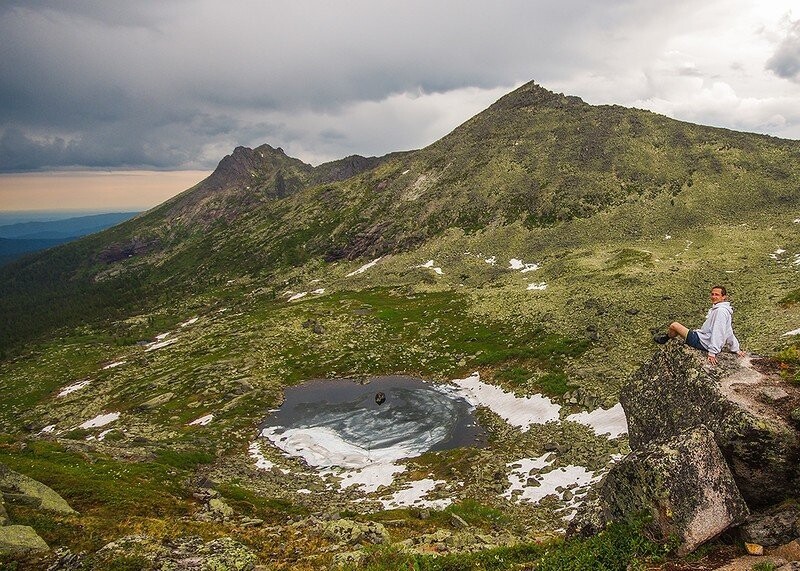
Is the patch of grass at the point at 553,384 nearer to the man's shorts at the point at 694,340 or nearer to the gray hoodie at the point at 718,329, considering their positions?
the man's shorts at the point at 694,340

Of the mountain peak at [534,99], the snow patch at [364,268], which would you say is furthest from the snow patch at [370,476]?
the mountain peak at [534,99]

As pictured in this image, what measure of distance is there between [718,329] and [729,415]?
3.34 metres

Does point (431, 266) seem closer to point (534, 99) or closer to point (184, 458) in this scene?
point (184, 458)

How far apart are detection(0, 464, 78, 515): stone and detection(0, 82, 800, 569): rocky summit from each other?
27 centimetres

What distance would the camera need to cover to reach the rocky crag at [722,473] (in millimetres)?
11059

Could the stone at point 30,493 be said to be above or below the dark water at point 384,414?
above

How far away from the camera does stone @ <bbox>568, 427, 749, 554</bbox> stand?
11086 millimetres

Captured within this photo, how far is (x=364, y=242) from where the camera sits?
148 metres

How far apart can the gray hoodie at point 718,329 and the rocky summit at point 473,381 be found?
0.64 meters

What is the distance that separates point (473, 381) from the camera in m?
53.9

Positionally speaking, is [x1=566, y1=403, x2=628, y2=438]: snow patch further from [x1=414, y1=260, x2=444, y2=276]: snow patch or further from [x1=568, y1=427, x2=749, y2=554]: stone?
[x1=414, y1=260, x2=444, y2=276]: snow patch

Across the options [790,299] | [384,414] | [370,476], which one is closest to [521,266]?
[790,299]

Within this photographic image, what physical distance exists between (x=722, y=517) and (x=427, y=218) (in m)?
133

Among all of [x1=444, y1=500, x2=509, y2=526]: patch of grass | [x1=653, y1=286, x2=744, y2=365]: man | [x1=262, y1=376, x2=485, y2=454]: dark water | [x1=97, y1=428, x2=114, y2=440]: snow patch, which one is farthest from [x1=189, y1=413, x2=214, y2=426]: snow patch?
[x1=653, y1=286, x2=744, y2=365]: man
